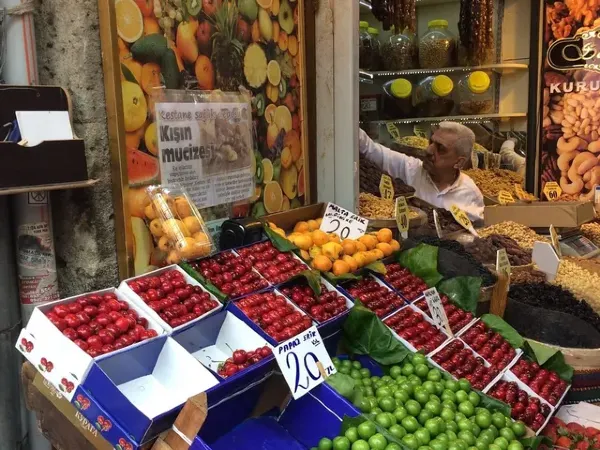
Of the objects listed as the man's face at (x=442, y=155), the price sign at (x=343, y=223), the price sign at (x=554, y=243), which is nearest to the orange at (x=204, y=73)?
the price sign at (x=343, y=223)

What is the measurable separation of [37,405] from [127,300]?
0.43 meters

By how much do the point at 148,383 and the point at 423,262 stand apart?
1705 mm

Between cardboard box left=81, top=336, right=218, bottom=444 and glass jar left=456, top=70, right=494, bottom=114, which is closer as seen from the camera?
cardboard box left=81, top=336, right=218, bottom=444

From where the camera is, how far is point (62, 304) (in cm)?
188

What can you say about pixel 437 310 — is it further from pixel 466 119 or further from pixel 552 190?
pixel 466 119

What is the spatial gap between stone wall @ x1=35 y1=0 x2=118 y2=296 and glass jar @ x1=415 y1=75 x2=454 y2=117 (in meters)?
4.18

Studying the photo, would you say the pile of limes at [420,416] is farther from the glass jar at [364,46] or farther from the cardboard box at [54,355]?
the glass jar at [364,46]

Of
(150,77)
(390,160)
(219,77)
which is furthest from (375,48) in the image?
(150,77)

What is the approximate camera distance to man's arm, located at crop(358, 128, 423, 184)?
505cm

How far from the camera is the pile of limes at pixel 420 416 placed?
1922mm

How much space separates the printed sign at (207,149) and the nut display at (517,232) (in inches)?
85.5

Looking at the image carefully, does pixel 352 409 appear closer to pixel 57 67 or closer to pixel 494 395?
pixel 494 395

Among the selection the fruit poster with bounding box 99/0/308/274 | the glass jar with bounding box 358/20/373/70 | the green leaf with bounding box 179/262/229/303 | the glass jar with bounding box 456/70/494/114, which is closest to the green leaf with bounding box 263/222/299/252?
the fruit poster with bounding box 99/0/308/274

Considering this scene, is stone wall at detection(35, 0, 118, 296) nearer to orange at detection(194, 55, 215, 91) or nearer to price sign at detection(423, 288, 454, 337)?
orange at detection(194, 55, 215, 91)
